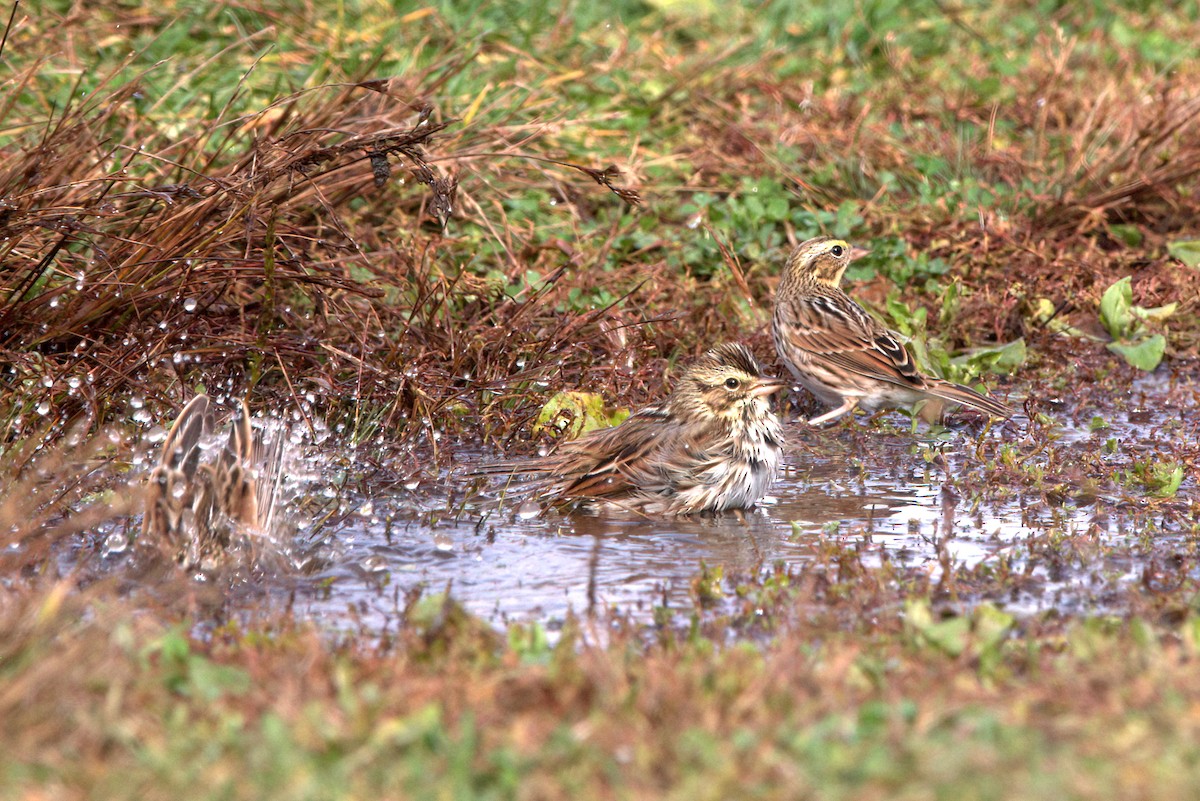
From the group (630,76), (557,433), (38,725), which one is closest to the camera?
(38,725)

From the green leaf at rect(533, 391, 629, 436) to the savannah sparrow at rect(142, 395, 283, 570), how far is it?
1910 millimetres

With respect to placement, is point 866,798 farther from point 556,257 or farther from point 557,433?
point 556,257

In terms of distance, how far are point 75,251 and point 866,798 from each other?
5487mm

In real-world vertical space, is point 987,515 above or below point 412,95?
below

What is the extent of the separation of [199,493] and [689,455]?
7.17 feet

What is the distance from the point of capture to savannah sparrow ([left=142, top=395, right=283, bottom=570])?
548cm

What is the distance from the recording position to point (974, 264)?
948cm

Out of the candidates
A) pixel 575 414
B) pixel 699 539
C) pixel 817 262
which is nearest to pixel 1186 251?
pixel 817 262

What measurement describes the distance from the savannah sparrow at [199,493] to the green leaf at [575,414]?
1.91 metres

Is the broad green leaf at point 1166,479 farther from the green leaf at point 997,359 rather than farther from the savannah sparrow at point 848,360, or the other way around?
the green leaf at point 997,359

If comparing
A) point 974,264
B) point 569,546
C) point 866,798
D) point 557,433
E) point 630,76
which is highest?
point 630,76

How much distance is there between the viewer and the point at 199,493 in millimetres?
5543

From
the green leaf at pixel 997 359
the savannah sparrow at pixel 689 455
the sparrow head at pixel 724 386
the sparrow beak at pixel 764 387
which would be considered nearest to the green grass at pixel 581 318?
the green leaf at pixel 997 359

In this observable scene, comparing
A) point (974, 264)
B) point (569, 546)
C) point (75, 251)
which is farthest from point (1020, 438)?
point (75, 251)
